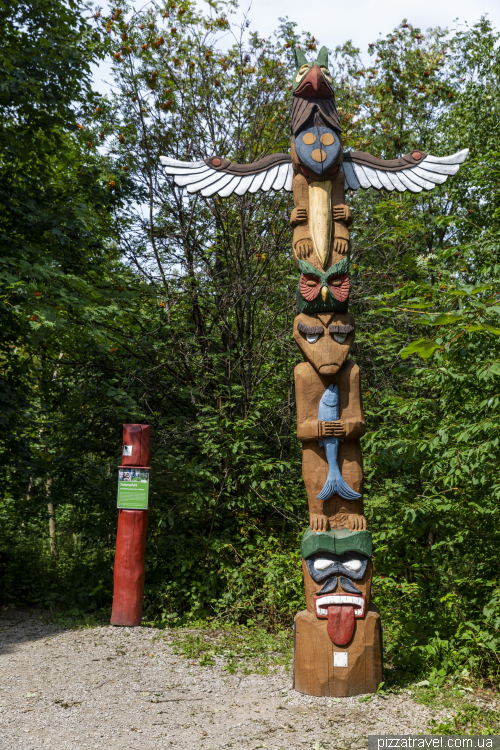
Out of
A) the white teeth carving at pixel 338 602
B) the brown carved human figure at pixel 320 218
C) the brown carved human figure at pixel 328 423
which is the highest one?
the brown carved human figure at pixel 320 218

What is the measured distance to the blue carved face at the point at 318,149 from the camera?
16.8 ft

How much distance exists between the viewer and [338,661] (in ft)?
14.7

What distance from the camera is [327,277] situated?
4984 mm

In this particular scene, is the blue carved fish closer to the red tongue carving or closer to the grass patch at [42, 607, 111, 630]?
the red tongue carving

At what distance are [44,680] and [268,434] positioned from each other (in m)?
4.22

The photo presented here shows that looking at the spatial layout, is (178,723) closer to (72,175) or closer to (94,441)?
(94,441)

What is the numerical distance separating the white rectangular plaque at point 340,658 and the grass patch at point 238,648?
38.2 inches

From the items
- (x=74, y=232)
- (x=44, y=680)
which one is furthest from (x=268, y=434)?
(x=44, y=680)

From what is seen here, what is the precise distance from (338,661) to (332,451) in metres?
1.56

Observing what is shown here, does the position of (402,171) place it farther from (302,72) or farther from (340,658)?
(340,658)

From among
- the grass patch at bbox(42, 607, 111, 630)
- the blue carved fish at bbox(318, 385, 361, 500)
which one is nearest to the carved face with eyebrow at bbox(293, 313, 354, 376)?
the blue carved fish at bbox(318, 385, 361, 500)

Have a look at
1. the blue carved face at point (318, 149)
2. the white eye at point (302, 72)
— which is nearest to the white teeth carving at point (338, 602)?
the blue carved face at point (318, 149)

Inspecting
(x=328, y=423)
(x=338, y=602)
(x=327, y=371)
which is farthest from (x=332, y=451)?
(x=338, y=602)

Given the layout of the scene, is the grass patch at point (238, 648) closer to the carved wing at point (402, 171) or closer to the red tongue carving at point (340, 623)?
the red tongue carving at point (340, 623)
